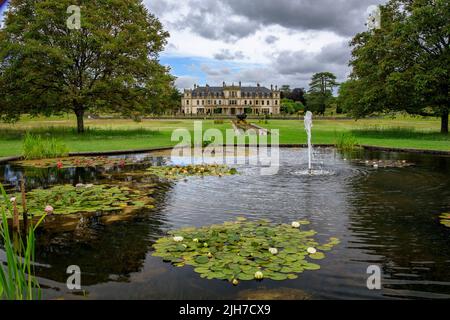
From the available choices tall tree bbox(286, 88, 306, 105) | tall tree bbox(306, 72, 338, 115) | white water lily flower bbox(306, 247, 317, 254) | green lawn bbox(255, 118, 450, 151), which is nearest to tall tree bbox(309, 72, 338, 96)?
tall tree bbox(306, 72, 338, 115)

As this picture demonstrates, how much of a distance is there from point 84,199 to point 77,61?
75.5 feet

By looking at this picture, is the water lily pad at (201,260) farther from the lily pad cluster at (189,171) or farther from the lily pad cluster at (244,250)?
the lily pad cluster at (189,171)

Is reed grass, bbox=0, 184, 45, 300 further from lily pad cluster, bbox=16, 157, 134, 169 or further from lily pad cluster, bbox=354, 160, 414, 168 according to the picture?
lily pad cluster, bbox=354, 160, 414, 168

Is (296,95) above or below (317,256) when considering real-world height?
above

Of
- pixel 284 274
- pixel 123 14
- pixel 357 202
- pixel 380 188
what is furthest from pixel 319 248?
pixel 123 14

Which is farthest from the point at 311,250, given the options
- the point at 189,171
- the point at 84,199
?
the point at 189,171

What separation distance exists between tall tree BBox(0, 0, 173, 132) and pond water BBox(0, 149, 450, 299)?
53.5 ft

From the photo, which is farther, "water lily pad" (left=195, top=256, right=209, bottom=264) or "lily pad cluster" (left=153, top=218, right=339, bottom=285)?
"water lily pad" (left=195, top=256, right=209, bottom=264)

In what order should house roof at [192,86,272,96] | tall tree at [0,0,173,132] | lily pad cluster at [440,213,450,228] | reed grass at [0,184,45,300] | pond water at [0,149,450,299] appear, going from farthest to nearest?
house roof at [192,86,272,96]
tall tree at [0,0,173,132]
lily pad cluster at [440,213,450,228]
pond water at [0,149,450,299]
reed grass at [0,184,45,300]

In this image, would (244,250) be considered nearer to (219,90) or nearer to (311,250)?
(311,250)

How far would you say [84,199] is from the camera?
26.2 ft

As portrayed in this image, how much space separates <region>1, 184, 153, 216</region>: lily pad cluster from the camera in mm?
7289

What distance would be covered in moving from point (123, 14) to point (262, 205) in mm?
26071

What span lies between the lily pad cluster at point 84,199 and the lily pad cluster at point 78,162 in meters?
4.14
